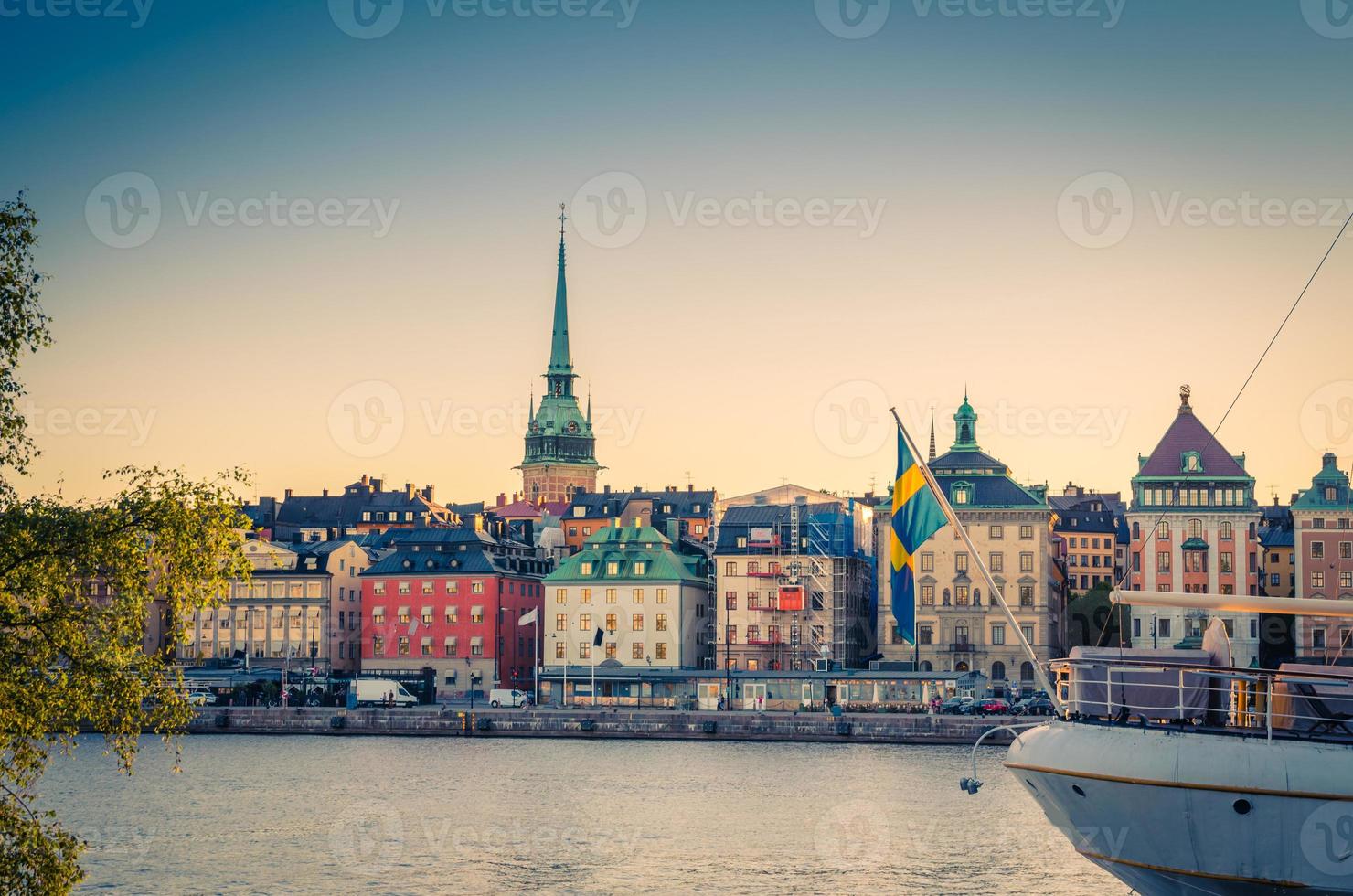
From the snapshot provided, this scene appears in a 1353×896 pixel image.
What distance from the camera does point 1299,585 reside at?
438 ft

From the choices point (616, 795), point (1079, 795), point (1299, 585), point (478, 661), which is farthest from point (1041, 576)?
point (1079, 795)

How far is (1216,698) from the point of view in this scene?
90.7ft

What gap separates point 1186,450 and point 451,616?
5805 centimetres

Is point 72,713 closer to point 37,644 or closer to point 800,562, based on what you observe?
point 37,644

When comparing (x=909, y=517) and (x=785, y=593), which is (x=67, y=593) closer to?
(x=909, y=517)

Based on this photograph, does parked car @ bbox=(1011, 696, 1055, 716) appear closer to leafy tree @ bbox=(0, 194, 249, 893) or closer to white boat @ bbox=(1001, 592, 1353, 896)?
white boat @ bbox=(1001, 592, 1353, 896)

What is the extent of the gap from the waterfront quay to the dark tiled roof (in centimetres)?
4012

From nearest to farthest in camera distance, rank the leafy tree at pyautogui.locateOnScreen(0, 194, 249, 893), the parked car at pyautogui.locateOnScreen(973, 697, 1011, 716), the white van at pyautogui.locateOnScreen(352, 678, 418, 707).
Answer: the leafy tree at pyautogui.locateOnScreen(0, 194, 249, 893)
the parked car at pyautogui.locateOnScreen(973, 697, 1011, 716)
the white van at pyautogui.locateOnScreen(352, 678, 418, 707)

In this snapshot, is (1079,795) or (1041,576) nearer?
(1079,795)

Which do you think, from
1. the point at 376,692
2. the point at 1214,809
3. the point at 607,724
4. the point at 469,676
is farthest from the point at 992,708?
the point at 1214,809

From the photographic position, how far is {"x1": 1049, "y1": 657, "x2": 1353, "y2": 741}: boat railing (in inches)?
1040

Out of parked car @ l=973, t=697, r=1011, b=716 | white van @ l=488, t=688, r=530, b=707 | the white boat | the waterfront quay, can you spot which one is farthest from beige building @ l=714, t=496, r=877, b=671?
the white boat

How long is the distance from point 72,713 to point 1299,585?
123 m

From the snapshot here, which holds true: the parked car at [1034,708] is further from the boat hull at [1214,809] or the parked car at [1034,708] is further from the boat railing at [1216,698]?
the boat hull at [1214,809]
